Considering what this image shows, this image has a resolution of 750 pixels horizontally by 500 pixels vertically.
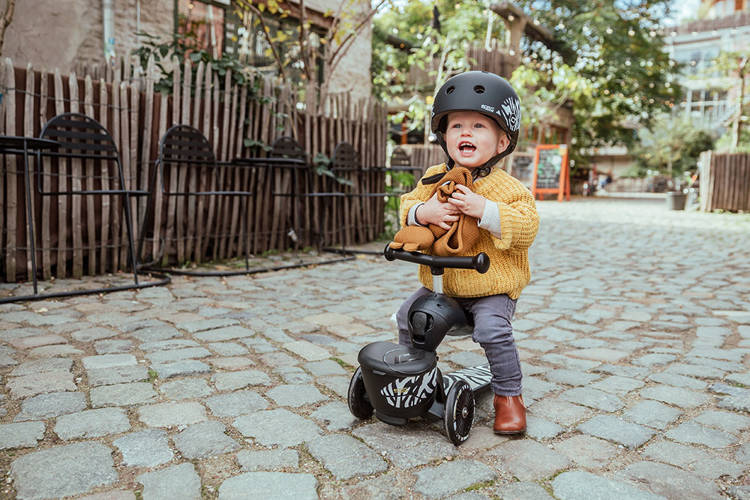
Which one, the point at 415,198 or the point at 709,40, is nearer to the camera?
the point at 415,198

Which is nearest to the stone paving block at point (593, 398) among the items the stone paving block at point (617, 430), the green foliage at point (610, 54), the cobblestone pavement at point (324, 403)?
the cobblestone pavement at point (324, 403)

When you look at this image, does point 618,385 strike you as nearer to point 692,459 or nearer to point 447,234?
point 692,459

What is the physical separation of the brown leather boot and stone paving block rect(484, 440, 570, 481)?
0.05 meters

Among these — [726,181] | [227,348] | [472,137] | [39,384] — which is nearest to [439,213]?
[472,137]

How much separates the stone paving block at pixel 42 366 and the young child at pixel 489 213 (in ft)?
5.22

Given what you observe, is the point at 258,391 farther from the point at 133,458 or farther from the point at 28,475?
the point at 28,475

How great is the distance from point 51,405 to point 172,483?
2.77 ft

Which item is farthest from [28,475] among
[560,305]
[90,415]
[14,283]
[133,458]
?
[560,305]

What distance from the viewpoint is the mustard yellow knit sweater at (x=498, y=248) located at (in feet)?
6.77

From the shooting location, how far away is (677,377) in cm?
275

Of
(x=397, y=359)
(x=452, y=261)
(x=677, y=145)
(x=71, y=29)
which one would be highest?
(x=677, y=145)

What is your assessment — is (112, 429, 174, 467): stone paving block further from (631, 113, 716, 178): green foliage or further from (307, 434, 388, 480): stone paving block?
(631, 113, 716, 178): green foliage

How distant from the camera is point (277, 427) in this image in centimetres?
212

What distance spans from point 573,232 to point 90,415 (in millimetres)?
8456
